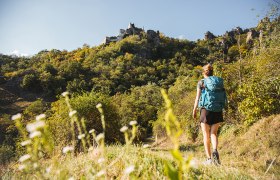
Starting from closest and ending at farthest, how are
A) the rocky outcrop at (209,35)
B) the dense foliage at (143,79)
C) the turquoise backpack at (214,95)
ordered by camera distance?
the turquoise backpack at (214,95) → the dense foliage at (143,79) → the rocky outcrop at (209,35)

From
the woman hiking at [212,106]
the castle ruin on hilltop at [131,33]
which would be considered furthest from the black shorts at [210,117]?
the castle ruin on hilltop at [131,33]

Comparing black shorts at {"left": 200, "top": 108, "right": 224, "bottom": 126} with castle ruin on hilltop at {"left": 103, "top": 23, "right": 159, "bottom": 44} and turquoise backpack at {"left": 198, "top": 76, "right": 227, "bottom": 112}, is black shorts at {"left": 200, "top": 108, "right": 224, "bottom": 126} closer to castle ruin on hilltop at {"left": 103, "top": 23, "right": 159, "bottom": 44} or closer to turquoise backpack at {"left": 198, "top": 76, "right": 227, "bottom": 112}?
turquoise backpack at {"left": 198, "top": 76, "right": 227, "bottom": 112}

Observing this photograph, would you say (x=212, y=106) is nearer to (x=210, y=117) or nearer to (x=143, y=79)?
(x=210, y=117)

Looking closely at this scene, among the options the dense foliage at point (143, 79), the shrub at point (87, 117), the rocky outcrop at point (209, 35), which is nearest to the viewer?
the dense foliage at point (143, 79)

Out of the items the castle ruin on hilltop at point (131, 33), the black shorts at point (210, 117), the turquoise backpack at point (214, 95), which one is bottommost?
the black shorts at point (210, 117)

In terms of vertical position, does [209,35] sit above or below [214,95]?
above

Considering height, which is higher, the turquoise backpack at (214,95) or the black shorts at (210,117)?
the turquoise backpack at (214,95)

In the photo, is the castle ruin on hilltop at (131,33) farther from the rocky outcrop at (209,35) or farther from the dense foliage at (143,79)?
the rocky outcrop at (209,35)

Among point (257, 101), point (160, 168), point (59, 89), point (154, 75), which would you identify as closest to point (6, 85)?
point (59, 89)

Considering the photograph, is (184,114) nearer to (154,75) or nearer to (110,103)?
(110,103)

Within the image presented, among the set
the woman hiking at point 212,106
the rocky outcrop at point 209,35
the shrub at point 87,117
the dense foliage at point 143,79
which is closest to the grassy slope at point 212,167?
the woman hiking at point 212,106

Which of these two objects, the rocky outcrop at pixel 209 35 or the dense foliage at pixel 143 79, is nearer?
the dense foliage at pixel 143 79

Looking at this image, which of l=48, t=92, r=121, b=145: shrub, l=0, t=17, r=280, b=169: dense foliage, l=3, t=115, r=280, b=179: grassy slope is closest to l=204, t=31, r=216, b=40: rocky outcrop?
l=0, t=17, r=280, b=169: dense foliage

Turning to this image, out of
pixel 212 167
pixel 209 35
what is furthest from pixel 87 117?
pixel 209 35
